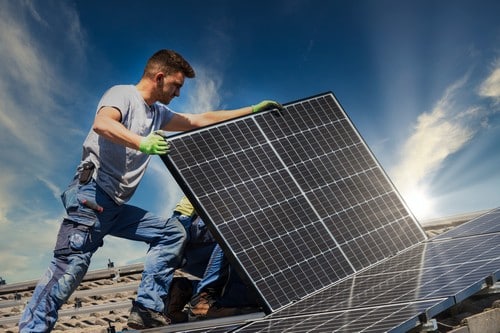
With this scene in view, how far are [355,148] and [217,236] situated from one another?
2804 mm

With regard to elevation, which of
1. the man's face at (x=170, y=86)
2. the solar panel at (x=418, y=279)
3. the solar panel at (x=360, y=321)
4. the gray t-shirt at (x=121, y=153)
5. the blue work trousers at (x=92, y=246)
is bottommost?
the solar panel at (x=360, y=321)

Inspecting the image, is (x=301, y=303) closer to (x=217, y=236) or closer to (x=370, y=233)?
(x=217, y=236)

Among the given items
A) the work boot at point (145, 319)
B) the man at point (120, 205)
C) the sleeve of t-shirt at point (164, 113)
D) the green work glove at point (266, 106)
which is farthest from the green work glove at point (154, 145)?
the green work glove at point (266, 106)

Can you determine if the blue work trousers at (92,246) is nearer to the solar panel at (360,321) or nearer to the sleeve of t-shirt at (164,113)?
the sleeve of t-shirt at (164,113)

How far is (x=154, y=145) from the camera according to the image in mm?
6441

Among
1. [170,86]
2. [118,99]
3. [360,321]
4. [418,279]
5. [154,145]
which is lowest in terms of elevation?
[360,321]

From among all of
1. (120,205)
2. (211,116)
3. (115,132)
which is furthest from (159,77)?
(120,205)

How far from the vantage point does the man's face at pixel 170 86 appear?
23.4 ft

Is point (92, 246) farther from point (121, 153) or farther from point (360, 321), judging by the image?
point (360, 321)

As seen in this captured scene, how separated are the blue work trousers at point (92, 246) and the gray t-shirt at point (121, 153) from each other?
14 centimetres

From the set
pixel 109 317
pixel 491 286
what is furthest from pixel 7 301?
pixel 491 286

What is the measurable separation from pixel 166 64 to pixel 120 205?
60.0 inches

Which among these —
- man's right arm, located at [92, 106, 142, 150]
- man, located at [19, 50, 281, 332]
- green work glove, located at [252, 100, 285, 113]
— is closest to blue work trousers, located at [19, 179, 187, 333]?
man, located at [19, 50, 281, 332]

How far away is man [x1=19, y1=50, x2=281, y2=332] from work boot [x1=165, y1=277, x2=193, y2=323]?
419 mm
